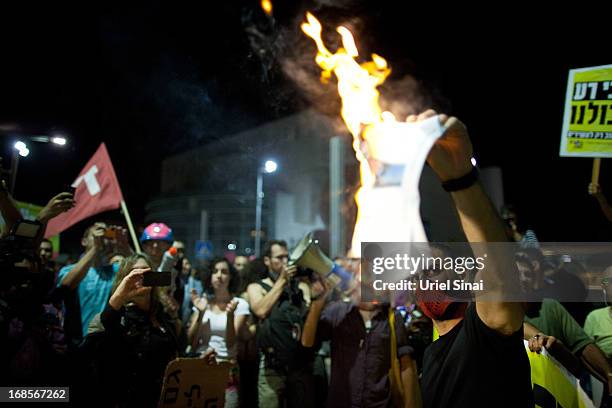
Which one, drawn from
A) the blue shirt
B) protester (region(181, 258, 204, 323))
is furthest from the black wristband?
protester (region(181, 258, 204, 323))

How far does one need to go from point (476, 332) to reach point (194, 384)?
273 cm

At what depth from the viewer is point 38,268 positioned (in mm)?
3395

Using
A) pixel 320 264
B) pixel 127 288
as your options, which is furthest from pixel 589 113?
pixel 127 288

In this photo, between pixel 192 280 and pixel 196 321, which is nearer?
pixel 196 321

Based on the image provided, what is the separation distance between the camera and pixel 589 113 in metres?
4.34

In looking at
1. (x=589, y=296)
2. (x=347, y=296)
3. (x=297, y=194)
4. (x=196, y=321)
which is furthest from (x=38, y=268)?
(x=297, y=194)

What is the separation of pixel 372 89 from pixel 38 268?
3.82 m

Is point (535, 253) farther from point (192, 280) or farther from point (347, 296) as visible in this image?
point (192, 280)

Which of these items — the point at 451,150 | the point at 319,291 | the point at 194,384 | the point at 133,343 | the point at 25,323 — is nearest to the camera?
the point at 451,150

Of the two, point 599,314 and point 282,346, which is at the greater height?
point 599,314

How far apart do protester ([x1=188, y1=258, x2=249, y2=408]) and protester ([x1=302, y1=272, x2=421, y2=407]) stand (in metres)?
1.14

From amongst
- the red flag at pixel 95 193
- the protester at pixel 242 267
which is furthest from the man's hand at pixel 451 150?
the red flag at pixel 95 193

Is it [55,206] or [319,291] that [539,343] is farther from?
[55,206]

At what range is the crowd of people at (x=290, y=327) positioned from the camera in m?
1.78
